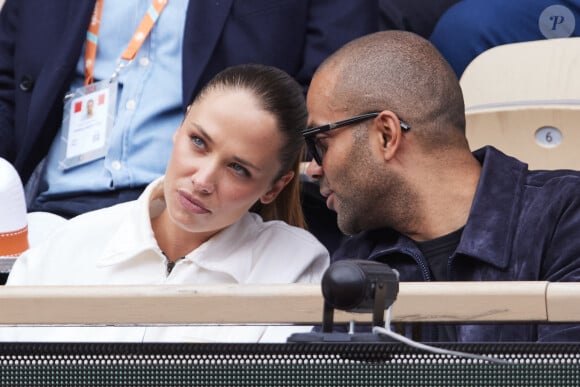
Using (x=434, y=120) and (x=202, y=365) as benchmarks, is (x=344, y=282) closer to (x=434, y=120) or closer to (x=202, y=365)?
Result: (x=202, y=365)

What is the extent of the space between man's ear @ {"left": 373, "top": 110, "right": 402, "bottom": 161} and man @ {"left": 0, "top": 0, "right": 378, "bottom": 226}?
0.72m

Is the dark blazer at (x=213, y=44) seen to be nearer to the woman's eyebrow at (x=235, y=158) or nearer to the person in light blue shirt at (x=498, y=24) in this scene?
the person in light blue shirt at (x=498, y=24)

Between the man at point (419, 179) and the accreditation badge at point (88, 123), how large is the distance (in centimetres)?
74

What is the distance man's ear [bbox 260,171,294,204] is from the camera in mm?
2582

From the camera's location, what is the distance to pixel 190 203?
2404 millimetres

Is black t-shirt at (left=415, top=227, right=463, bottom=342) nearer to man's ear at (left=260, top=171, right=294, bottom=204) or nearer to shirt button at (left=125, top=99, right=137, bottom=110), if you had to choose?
man's ear at (left=260, top=171, right=294, bottom=204)

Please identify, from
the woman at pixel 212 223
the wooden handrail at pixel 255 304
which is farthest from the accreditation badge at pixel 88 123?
the wooden handrail at pixel 255 304

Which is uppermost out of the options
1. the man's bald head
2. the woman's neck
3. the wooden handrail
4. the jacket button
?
the wooden handrail

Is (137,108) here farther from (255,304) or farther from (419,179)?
(255,304)

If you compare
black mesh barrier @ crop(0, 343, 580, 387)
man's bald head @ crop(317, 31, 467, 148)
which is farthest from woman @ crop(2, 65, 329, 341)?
black mesh barrier @ crop(0, 343, 580, 387)

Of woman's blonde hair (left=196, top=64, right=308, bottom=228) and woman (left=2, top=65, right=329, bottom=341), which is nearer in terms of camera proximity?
woman (left=2, top=65, right=329, bottom=341)

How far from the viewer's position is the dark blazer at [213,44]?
10.2ft

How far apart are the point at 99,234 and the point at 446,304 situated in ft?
4.13

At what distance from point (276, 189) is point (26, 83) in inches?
40.7
